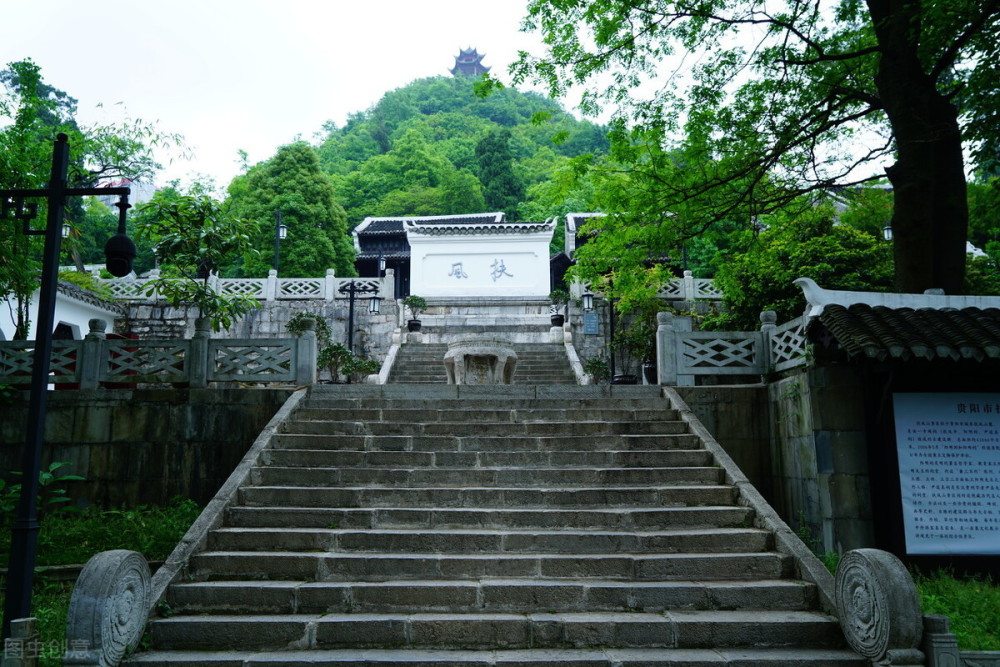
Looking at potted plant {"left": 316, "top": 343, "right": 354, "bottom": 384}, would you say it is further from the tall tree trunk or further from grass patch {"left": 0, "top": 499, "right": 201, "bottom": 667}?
the tall tree trunk

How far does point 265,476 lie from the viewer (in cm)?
759

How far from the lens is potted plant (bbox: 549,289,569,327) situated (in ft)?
71.1

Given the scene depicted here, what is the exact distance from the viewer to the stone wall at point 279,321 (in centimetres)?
2283

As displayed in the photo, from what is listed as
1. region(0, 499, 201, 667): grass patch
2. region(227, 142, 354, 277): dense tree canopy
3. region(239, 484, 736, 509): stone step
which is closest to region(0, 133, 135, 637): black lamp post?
region(0, 499, 201, 667): grass patch

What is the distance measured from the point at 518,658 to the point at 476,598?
0.79 metres

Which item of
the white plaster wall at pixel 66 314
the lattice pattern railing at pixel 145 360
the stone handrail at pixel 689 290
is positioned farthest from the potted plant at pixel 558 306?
the lattice pattern railing at pixel 145 360

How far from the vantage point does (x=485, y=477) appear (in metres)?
7.69

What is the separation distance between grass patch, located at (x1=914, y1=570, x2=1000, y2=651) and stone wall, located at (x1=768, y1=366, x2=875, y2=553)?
79cm

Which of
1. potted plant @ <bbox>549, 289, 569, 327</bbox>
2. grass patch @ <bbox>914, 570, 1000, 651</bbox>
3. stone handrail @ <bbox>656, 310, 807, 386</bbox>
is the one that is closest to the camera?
grass patch @ <bbox>914, 570, 1000, 651</bbox>

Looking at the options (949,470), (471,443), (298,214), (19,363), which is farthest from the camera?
(298,214)

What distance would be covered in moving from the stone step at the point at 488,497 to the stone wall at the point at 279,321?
50.7ft

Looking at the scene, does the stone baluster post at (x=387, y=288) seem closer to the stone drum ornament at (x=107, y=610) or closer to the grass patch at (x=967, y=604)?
the stone drum ornament at (x=107, y=610)

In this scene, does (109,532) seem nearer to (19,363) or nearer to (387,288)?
(19,363)

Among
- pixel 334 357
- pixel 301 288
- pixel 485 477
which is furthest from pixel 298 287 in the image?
pixel 485 477
